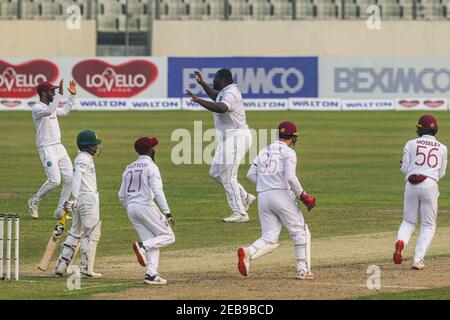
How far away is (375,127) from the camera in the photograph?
4612 centimetres

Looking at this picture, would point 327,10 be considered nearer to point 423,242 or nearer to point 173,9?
point 173,9

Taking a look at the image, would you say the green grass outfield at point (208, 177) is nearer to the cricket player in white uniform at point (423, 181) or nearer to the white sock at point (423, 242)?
the white sock at point (423, 242)

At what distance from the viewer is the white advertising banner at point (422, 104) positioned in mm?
56375

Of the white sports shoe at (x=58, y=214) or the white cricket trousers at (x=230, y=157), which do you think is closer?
the white cricket trousers at (x=230, y=157)

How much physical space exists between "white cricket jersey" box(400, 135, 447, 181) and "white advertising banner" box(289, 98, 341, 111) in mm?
40763

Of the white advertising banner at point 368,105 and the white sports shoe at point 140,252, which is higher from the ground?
the white advertising banner at point 368,105

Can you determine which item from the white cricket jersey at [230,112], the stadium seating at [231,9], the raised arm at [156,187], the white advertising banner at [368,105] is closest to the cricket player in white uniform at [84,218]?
the raised arm at [156,187]

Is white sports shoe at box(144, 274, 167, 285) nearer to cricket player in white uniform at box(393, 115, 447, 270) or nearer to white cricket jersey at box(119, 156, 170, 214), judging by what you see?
white cricket jersey at box(119, 156, 170, 214)

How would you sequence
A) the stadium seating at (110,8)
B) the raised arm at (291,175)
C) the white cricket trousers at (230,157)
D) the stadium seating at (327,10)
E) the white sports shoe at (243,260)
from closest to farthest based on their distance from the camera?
the white sports shoe at (243,260), the raised arm at (291,175), the white cricket trousers at (230,157), the stadium seating at (110,8), the stadium seating at (327,10)

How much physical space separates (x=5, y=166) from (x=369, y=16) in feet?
124

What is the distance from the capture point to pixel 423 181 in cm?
1678

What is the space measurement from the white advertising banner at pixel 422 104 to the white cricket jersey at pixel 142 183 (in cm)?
4206

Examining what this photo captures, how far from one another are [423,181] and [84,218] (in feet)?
15.0
